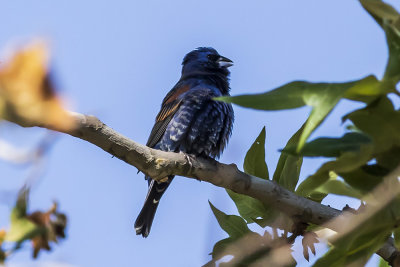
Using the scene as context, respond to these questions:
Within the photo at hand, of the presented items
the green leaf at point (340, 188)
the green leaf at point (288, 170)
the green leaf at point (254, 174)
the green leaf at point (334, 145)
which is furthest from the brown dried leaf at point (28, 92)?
the green leaf at point (254, 174)

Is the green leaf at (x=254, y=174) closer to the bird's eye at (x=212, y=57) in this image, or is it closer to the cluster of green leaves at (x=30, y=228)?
the cluster of green leaves at (x=30, y=228)

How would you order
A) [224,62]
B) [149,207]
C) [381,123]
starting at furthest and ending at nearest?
1. [224,62]
2. [149,207]
3. [381,123]

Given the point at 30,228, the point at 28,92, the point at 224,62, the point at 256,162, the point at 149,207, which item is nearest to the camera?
the point at 28,92

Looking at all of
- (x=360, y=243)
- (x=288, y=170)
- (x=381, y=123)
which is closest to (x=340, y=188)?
(x=360, y=243)

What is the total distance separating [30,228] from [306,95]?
3.03 ft

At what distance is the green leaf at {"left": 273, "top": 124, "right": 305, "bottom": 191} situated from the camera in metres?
2.77

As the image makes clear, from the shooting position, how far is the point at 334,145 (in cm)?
159

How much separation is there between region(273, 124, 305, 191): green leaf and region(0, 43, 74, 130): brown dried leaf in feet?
6.91

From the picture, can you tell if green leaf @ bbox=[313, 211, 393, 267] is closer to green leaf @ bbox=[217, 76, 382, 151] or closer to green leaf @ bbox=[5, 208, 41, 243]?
green leaf @ bbox=[217, 76, 382, 151]

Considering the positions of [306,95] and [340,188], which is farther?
[340,188]

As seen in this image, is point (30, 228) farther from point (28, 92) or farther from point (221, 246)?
point (221, 246)

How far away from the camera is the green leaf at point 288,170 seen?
277 cm

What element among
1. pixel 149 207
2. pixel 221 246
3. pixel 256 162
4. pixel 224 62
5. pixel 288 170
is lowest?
pixel 221 246

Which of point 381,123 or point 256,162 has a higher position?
point 256,162
